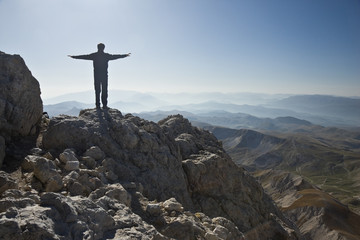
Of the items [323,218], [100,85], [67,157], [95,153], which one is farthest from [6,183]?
[323,218]

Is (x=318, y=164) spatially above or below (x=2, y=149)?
below

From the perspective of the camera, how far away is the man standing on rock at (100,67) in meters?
15.0

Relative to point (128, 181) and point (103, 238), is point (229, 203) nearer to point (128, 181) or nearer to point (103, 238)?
point (128, 181)

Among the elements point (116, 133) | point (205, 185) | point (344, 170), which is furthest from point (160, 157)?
point (344, 170)

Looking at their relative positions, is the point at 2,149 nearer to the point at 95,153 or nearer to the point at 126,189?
the point at 95,153

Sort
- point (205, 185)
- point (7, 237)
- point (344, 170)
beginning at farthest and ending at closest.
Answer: point (344, 170) → point (205, 185) → point (7, 237)

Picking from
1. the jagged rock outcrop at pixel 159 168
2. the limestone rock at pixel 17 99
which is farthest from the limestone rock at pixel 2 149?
the jagged rock outcrop at pixel 159 168

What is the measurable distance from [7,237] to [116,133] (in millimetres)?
8462

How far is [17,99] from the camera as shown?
11.5 meters

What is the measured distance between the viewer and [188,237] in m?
8.46

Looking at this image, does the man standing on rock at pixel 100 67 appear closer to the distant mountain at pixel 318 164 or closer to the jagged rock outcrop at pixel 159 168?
the jagged rock outcrop at pixel 159 168

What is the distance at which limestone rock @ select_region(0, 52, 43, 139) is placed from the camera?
1081 centimetres

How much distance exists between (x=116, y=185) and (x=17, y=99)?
5981 millimetres

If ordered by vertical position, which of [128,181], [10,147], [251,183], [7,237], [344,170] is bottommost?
[344,170]
